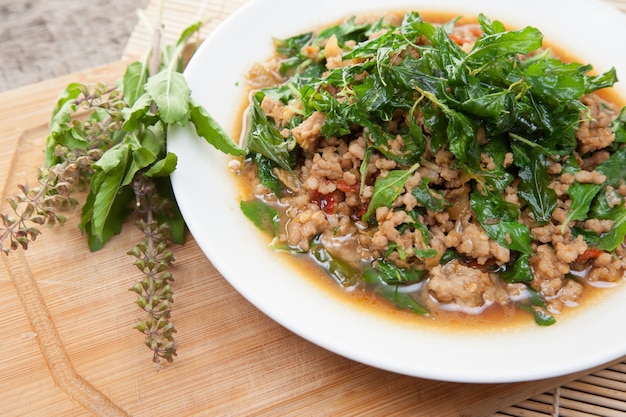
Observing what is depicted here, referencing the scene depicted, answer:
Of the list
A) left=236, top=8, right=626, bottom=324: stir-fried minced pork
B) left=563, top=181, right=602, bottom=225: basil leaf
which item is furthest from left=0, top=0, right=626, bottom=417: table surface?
left=563, top=181, right=602, bottom=225: basil leaf

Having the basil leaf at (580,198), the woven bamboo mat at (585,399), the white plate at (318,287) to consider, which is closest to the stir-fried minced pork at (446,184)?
the basil leaf at (580,198)

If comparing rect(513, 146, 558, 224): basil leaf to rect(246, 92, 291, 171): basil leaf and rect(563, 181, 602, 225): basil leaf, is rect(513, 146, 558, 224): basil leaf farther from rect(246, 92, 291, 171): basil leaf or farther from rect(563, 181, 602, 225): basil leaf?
rect(246, 92, 291, 171): basil leaf

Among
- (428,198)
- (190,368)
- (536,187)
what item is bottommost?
(190,368)

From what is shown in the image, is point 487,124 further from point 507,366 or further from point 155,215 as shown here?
point 155,215

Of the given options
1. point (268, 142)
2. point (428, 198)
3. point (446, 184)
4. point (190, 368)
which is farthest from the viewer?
point (268, 142)

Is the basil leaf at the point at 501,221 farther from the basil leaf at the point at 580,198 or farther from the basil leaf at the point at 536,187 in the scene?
the basil leaf at the point at 580,198

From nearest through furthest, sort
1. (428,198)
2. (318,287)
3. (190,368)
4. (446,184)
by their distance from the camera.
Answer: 1. (190,368)
2. (318,287)
3. (428,198)
4. (446,184)

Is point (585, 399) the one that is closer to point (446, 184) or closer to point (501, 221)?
point (501, 221)

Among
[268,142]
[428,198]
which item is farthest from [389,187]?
[268,142]
